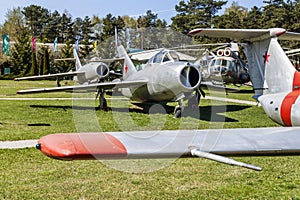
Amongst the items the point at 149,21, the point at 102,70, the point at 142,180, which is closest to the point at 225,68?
the point at 102,70

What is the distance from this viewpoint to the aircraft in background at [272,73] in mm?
6978

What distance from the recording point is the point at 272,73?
833 centimetres

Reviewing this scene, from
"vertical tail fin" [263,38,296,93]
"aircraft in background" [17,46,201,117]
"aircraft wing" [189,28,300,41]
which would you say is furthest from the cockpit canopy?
"vertical tail fin" [263,38,296,93]

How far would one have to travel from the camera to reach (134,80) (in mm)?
14484

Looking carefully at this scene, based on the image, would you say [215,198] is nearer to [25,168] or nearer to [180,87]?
[25,168]

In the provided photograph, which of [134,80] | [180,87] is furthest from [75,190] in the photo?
[134,80]

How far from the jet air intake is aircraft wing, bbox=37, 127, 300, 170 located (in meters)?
8.06

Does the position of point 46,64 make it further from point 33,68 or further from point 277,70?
point 277,70

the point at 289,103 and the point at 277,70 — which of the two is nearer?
the point at 289,103

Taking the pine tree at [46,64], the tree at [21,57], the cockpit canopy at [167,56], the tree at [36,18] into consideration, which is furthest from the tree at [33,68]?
the tree at [36,18]

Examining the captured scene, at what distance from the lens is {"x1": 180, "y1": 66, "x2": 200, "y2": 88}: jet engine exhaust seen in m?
12.1

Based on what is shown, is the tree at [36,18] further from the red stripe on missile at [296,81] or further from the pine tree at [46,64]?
the red stripe on missile at [296,81]

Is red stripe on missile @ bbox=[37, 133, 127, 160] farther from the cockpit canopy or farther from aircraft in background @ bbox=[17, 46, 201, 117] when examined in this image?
the cockpit canopy

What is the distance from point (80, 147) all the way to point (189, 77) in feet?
31.2
